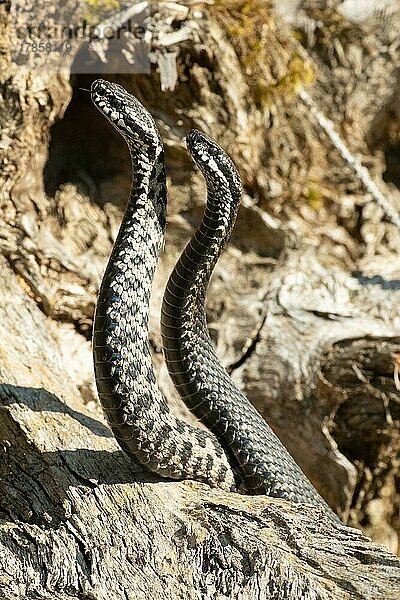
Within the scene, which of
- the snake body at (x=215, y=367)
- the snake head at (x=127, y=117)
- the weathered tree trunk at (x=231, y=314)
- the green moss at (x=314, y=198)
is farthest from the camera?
the green moss at (x=314, y=198)

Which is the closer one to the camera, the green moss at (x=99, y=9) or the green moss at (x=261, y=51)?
the green moss at (x=99, y=9)

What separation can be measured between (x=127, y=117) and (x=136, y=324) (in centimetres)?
91

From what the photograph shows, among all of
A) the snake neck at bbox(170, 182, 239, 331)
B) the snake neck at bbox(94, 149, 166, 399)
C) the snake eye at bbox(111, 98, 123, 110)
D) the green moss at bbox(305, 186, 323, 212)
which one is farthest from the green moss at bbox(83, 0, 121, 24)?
the green moss at bbox(305, 186, 323, 212)

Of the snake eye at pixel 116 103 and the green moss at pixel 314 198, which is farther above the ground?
the green moss at pixel 314 198

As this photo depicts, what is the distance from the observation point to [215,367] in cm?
368

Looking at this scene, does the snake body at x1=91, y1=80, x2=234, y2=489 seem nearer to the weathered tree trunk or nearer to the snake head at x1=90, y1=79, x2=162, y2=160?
the snake head at x1=90, y1=79, x2=162, y2=160

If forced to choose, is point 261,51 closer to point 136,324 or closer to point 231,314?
point 231,314

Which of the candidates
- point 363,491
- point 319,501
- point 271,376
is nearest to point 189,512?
point 319,501

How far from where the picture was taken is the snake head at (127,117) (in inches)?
126

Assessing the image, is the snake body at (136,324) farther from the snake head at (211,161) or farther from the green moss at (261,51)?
the green moss at (261,51)

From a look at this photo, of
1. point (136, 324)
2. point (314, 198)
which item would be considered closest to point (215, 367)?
point (136, 324)

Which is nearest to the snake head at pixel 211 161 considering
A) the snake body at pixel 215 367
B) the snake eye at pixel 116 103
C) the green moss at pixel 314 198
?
the snake body at pixel 215 367

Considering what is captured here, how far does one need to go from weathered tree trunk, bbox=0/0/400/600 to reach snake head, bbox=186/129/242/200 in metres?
1.39

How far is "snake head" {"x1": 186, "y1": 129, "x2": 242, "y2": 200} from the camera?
324cm
